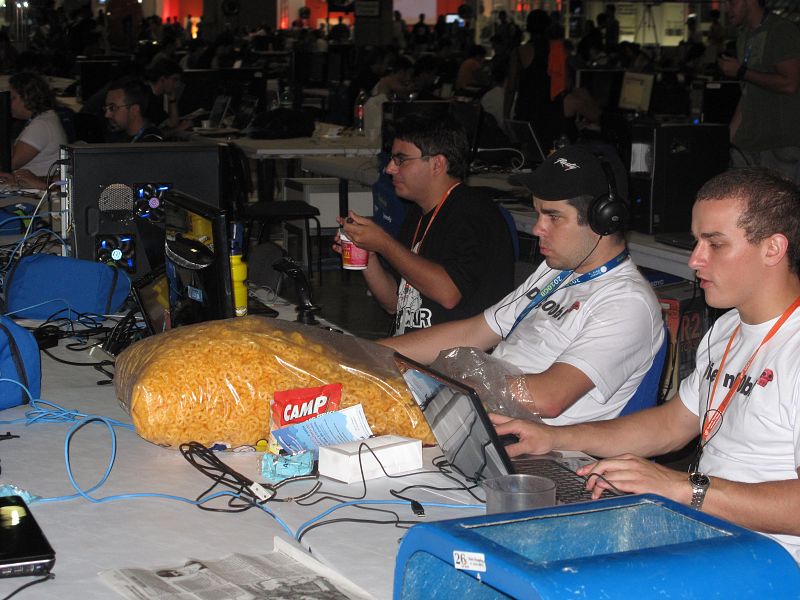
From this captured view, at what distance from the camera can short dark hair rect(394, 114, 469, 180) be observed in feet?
10.4

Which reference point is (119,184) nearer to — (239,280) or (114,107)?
(239,280)

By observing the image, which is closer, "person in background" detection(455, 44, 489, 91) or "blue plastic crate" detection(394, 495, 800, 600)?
"blue plastic crate" detection(394, 495, 800, 600)

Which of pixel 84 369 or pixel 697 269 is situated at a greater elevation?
pixel 697 269

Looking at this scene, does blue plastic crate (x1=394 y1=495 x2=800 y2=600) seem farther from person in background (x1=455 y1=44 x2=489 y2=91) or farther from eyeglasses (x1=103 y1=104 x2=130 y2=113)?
person in background (x1=455 y1=44 x2=489 y2=91)

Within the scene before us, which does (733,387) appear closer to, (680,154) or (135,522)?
(135,522)

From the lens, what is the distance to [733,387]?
6.02 ft

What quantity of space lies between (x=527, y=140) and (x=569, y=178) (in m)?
3.68

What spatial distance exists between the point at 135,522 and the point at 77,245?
1720mm

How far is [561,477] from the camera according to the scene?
1.78 meters

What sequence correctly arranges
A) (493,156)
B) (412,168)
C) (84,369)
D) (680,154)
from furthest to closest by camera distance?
1. (493,156)
2. (680,154)
3. (412,168)
4. (84,369)

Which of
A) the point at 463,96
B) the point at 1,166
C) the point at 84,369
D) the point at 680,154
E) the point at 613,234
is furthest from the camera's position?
the point at 463,96

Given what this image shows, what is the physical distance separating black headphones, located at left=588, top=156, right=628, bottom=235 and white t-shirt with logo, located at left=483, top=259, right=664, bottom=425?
111mm

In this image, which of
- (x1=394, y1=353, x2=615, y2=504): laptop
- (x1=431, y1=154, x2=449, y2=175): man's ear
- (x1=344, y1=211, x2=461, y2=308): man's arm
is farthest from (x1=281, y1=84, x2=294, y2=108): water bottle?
(x1=394, y1=353, x2=615, y2=504): laptop

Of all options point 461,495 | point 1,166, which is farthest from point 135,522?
point 1,166
